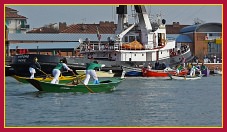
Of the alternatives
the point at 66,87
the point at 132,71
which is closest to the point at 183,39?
the point at 132,71

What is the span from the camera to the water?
797 inches

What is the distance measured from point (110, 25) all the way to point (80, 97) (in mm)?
63468

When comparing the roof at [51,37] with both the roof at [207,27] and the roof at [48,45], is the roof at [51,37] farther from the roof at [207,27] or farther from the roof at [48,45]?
the roof at [207,27]

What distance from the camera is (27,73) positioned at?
51.2m

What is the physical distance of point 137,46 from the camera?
2336 inches

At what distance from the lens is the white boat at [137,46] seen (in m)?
58.1

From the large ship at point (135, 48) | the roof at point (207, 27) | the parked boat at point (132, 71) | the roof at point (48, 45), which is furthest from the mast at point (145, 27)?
the roof at point (207, 27)

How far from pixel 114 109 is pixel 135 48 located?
35211 mm

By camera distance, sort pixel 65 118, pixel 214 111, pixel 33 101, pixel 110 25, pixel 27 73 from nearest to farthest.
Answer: pixel 65 118, pixel 214 111, pixel 33 101, pixel 27 73, pixel 110 25

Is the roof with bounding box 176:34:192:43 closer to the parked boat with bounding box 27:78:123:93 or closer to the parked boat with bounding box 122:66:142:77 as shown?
the parked boat with bounding box 122:66:142:77

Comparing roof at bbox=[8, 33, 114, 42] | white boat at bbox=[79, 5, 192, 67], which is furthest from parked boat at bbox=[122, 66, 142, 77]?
roof at bbox=[8, 33, 114, 42]

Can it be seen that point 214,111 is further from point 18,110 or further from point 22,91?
point 22,91

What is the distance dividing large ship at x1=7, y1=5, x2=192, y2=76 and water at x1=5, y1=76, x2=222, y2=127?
2308 cm

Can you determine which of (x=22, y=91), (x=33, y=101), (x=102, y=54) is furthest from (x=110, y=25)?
(x=33, y=101)
